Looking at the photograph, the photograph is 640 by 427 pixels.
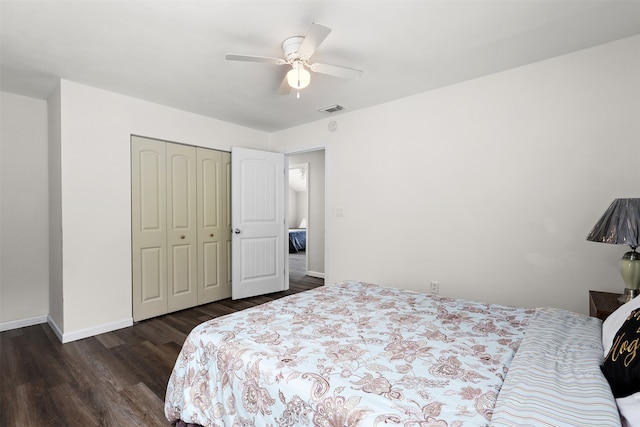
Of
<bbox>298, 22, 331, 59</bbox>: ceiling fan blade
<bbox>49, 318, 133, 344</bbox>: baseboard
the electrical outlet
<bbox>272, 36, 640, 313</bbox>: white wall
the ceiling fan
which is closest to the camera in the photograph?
<bbox>298, 22, 331, 59</bbox>: ceiling fan blade

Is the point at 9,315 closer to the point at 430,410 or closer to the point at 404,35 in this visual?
the point at 430,410

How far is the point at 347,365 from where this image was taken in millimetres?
1159

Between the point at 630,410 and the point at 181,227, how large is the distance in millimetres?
3723

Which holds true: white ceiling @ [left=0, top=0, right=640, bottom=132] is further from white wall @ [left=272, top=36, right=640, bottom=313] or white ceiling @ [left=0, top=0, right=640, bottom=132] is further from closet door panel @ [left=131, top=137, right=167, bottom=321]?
closet door panel @ [left=131, top=137, right=167, bottom=321]

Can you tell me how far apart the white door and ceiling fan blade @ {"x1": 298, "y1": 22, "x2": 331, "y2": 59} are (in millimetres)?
2273

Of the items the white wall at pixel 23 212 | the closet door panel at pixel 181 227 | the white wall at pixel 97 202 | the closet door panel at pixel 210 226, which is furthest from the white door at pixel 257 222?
the white wall at pixel 23 212

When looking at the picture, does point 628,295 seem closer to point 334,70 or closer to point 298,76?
point 334,70

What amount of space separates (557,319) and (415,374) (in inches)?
39.5

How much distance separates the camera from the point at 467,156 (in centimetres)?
275

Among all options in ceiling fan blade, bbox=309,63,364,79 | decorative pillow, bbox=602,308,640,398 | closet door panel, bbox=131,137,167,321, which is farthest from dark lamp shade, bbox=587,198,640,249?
closet door panel, bbox=131,137,167,321

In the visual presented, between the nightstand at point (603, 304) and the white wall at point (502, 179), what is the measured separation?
285 mm

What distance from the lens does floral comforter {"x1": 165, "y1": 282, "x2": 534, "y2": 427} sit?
947 mm

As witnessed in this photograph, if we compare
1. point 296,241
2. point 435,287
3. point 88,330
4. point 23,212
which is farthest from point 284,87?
point 296,241

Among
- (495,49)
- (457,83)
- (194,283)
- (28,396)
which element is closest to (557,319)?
(495,49)
